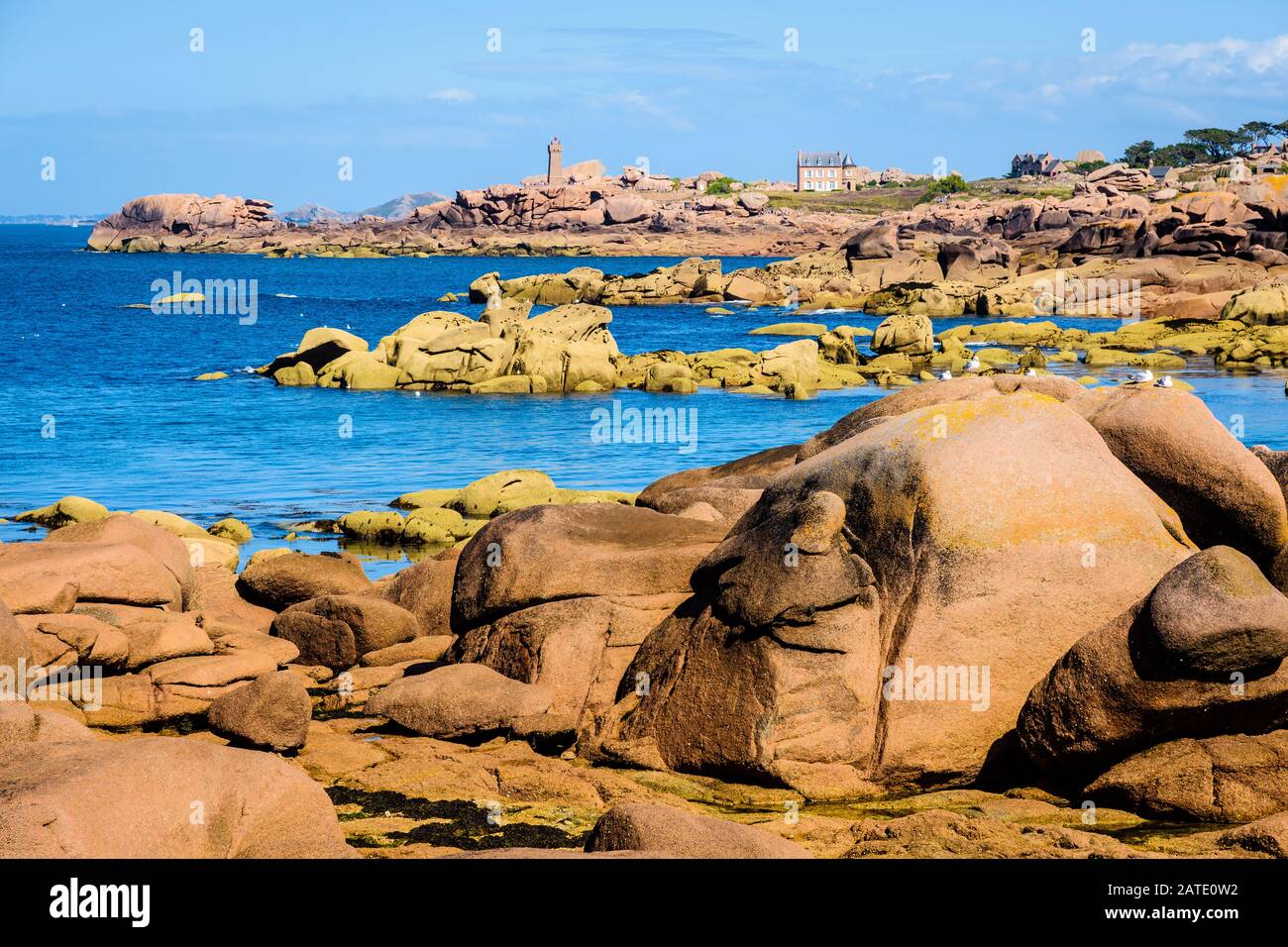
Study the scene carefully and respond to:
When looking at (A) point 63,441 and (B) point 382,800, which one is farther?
(A) point 63,441

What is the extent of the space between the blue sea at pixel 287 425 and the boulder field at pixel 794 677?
8.67 metres

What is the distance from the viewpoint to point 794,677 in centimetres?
1067

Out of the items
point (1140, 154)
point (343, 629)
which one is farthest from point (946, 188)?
point (343, 629)

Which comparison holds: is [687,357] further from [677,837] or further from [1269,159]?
[1269,159]

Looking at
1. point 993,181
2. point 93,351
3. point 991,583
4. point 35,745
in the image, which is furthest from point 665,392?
point 993,181

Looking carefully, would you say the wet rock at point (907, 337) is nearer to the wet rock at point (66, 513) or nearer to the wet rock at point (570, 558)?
the wet rock at point (66, 513)

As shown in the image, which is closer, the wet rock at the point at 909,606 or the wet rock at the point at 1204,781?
the wet rock at the point at 1204,781

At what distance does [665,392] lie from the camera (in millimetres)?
46750

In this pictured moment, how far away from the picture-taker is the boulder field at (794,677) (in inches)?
336

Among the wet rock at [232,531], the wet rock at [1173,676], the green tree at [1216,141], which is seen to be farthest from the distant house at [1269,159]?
the wet rock at [1173,676]

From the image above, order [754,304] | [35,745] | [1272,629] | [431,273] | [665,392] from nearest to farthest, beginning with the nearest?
[35,745], [1272,629], [665,392], [754,304], [431,273]

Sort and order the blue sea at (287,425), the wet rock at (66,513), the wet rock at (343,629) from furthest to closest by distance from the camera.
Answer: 1. the blue sea at (287,425)
2. the wet rock at (66,513)
3. the wet rock at (343,629)

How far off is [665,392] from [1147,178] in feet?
330
